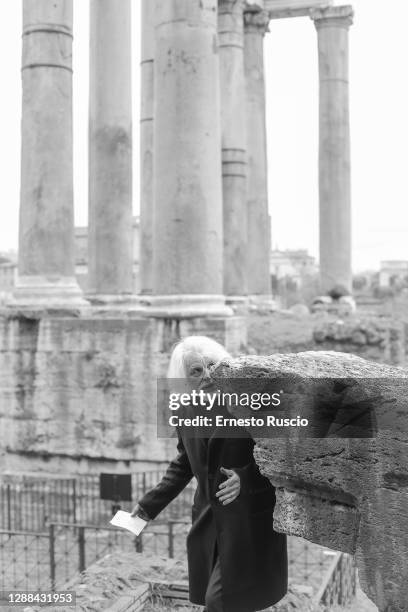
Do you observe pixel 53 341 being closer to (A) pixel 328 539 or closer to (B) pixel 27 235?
(B) pixel 27 235

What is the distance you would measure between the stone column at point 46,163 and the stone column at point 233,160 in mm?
7628

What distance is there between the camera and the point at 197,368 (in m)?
4.32

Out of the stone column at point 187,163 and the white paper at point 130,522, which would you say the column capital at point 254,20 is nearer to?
the stone column at point 187,163

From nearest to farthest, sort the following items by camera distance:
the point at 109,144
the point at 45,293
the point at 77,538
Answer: the point at 77,538 → the point at 45,293 → the point at 109,144

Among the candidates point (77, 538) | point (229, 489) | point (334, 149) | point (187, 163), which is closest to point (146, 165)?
point (334, 149)

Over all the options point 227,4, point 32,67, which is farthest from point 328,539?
point 227,4

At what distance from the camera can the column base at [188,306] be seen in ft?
35.4

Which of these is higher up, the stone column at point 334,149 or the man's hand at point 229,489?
the stone column at point 334,149

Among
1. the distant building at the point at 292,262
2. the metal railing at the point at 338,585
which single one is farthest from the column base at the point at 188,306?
the distant building at the point at 292,262

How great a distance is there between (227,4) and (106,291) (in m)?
8.50

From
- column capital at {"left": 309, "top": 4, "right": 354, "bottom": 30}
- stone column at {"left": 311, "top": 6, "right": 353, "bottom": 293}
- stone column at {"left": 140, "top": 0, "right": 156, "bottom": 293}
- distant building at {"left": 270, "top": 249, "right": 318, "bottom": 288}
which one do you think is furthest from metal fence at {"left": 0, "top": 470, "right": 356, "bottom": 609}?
distant building at {"left": 270, "top": 249, "right": 318, "bottom": 288}

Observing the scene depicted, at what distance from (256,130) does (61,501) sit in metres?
15.2

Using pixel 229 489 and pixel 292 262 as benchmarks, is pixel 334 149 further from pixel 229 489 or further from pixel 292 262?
pixel 292 262

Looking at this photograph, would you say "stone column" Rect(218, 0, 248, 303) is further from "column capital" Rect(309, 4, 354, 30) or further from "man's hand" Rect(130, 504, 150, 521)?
"man's hand" Rect(130, 504, 150, 521)
